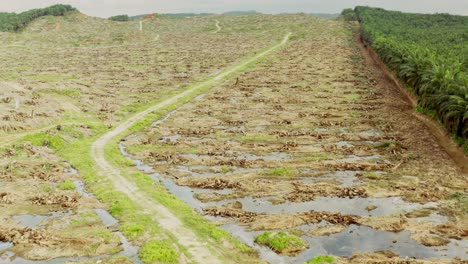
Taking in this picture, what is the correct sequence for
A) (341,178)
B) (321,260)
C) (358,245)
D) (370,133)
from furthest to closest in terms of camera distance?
(370,133)
(341,178)
(358,245)
(321,260)

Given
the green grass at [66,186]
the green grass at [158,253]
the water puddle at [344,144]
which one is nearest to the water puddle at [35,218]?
the green grass at [66,186]

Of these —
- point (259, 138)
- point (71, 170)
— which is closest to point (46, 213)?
point (71, 170)

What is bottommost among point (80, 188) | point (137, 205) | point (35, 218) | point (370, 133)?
point (35, 218)

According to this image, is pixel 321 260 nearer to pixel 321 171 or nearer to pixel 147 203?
pixel 147 203

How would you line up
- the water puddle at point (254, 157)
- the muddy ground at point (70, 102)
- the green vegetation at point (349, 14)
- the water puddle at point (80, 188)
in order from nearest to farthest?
the muddy ground at point (70, 102)
the water puddle at point (80, 188)
the water puddle at point (254, 157)
the green vegetation at point (349, 14)

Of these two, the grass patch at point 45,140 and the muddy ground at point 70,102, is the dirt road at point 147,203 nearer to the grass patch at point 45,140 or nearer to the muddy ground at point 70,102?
the muddy ground at point 70,102
